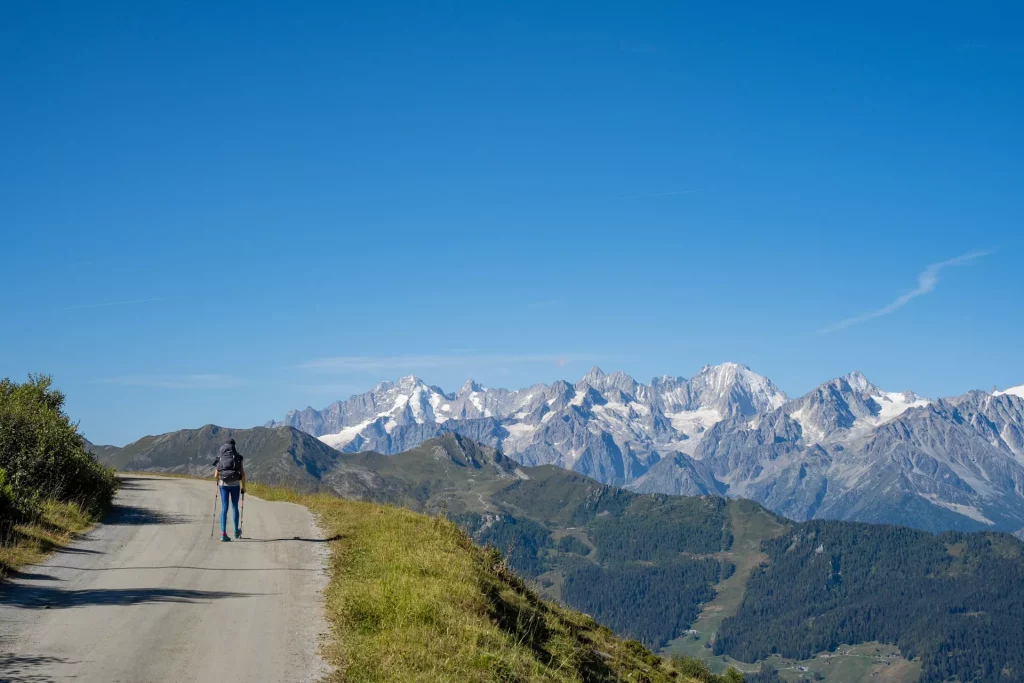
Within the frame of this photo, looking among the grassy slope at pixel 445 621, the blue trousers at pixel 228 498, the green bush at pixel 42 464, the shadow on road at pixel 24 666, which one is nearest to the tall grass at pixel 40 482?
the green bush at pixel 42 464

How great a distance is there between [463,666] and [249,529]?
16.1 metres

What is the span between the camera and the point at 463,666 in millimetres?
13047

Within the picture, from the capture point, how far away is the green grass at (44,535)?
746 inches

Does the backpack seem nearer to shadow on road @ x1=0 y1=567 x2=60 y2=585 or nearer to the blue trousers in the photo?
the blue trousers

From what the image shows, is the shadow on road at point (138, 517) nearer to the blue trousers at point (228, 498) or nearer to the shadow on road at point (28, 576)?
the blue trousers at point (228, 498)

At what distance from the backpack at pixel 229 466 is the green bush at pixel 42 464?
494 cm

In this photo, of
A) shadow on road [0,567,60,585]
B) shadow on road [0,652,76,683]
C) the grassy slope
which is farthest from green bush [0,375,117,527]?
shadow on road [0,652,76,683]

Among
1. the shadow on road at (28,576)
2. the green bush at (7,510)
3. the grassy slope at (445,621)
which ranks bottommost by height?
the grassy slope at (445,621)

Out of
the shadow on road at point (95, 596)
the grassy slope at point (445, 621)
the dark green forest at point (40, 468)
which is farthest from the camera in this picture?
the dark green forest at point (40, 468)

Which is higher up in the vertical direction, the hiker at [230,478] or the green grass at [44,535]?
the hiker at [230,478]

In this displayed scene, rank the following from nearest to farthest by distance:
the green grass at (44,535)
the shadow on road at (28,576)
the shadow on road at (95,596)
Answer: the shadow on road at (95,596) → the shadow on road at (28,576) → the green grass at (44,535)

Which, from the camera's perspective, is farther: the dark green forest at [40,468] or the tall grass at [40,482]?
the dark green forest at [40,468]

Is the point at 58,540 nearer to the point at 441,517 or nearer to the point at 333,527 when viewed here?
the point at 333,527

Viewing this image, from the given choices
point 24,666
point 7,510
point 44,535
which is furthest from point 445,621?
point 7,510
